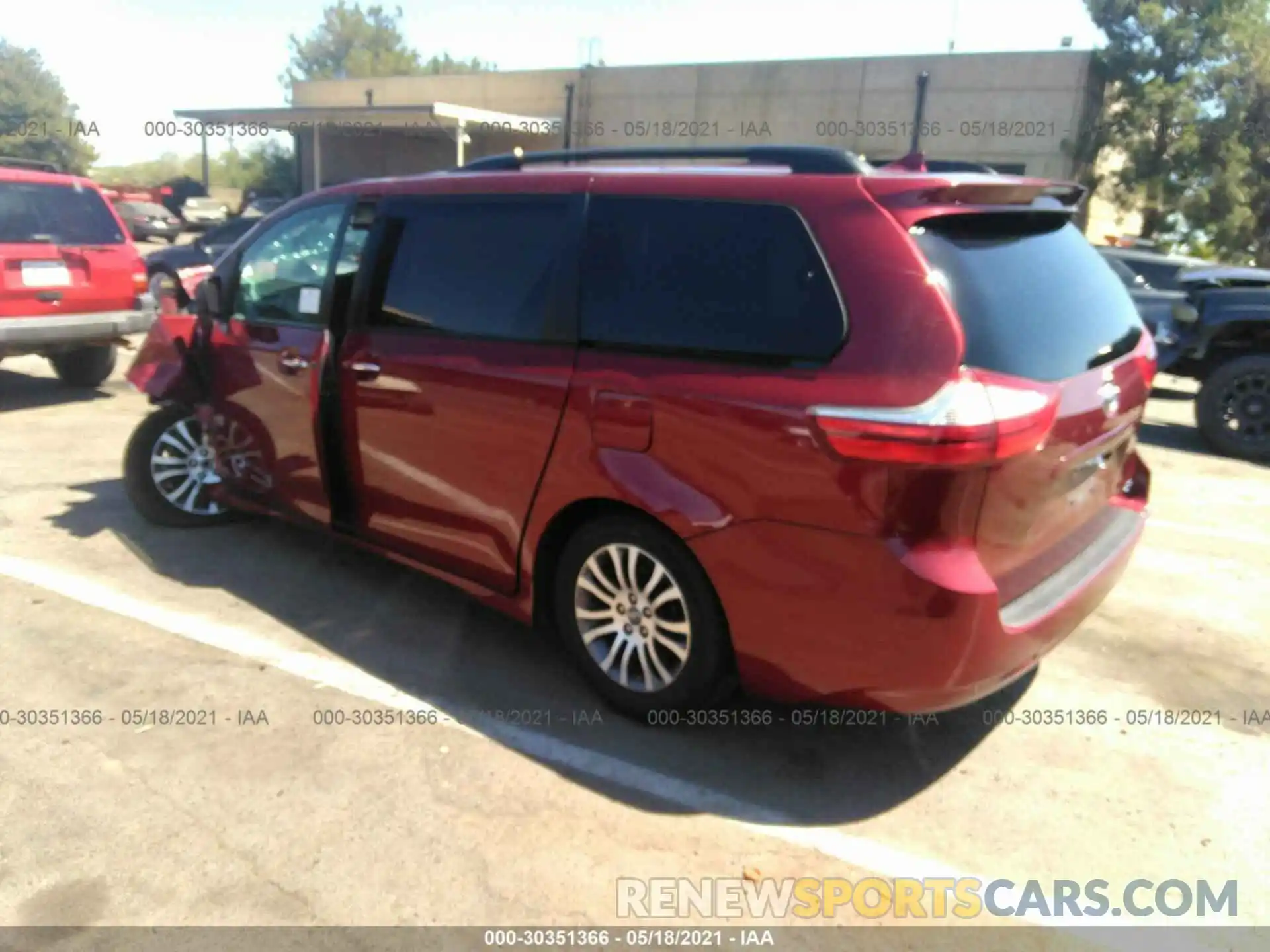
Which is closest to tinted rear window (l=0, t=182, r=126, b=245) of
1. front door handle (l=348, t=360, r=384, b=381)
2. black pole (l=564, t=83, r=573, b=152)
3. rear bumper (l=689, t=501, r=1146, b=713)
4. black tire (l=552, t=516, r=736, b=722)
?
front door handle (l=348, t=360, r=384, b=381)

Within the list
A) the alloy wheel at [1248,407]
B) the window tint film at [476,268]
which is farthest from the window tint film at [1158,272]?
the window tint film at [476,268]

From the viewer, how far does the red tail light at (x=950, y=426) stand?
2.55 meters

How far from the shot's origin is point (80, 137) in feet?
178

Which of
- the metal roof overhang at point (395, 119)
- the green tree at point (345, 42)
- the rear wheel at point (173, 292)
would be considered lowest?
the rear wheel at point (173, 292)

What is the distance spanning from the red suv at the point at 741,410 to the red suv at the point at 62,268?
442cm

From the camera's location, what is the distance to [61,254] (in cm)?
759

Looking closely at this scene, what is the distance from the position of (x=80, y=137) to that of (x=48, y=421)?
56.5 meters

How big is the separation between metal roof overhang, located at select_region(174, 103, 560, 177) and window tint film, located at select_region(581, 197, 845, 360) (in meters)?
23.5

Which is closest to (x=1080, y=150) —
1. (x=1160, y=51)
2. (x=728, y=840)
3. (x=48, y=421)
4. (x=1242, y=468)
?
(x=1160, y=51)

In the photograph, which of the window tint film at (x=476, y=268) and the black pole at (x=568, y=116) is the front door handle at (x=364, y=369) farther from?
the black pole at (x=568, y=116)

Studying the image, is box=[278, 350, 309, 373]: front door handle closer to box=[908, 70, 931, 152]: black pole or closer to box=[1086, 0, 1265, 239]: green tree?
box=[908, 70, 931, 152]: black pole

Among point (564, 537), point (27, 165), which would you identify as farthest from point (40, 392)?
point (564, 537)

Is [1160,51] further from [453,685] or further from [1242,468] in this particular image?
[453,685]

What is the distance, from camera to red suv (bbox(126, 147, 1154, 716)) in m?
2.67
